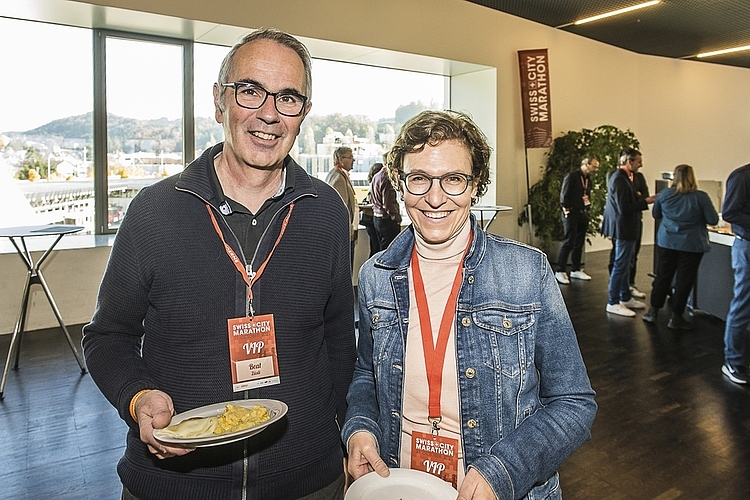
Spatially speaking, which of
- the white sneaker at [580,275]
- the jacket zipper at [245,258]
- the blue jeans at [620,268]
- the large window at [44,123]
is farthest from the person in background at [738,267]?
the large window at [44,123]

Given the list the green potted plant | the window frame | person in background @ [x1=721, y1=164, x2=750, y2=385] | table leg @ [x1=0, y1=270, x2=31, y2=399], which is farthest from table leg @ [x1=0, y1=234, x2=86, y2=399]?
the green potted plant

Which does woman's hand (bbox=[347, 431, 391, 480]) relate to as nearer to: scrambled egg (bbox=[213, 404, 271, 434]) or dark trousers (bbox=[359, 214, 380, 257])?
scrambled egg (bbox=[213, 404, 271, 434])

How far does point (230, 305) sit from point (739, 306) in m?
4.09

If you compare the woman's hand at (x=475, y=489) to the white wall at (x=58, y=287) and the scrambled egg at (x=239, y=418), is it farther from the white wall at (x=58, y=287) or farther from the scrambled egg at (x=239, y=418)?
the white wall at (x=58, y=287)

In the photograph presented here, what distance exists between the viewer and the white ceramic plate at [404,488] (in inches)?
43.8

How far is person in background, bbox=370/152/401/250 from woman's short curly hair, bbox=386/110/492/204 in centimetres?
548

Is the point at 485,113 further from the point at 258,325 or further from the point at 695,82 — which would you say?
the point at 258,325

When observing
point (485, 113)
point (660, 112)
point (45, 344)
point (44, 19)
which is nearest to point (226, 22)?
point (44, 19)

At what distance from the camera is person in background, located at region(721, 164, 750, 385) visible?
3.90 meters

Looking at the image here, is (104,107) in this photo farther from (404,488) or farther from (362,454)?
(404,488)

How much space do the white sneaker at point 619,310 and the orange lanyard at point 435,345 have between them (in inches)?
210

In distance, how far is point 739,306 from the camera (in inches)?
162

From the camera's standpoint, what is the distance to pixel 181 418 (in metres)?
1.15

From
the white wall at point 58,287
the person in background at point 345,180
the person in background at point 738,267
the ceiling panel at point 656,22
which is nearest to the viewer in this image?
the person in background at point 738,267
